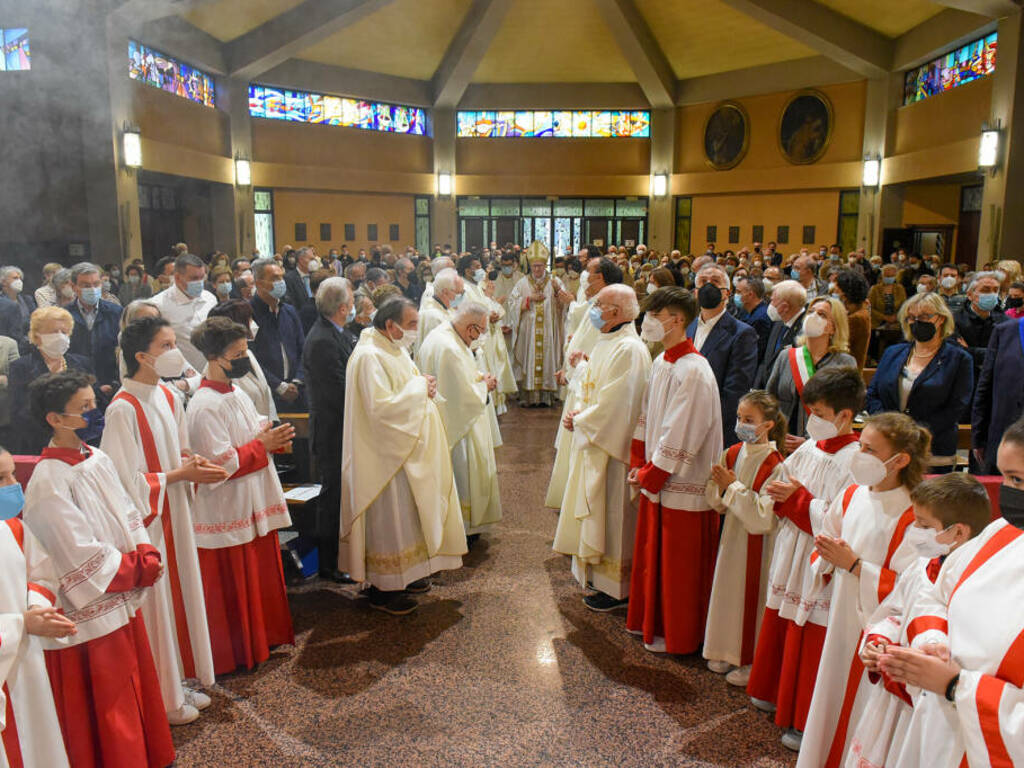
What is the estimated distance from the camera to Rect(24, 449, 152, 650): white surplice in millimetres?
2662

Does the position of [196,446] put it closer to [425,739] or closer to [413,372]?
[413,372]

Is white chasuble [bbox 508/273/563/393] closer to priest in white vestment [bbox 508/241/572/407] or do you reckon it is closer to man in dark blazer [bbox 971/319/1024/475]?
priest in white vestment [bbox 508/241/572/407]

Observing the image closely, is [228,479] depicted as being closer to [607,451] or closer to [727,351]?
[607,451]

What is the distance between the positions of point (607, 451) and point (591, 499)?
0.30 m

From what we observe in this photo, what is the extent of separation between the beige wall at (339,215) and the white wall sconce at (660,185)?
6.76 meters

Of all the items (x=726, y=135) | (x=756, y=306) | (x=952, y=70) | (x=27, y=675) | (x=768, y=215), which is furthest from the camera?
(x=726, y=135)

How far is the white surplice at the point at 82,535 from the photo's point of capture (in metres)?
2.66

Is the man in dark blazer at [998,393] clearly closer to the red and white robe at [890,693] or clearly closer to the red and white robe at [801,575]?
the red and white robe at [801,575]

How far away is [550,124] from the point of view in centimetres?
2236

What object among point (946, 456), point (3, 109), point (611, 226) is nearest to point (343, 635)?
point (946, 456)

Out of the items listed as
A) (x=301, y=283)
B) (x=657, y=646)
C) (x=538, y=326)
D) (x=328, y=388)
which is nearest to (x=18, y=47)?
(x=301, y=283)

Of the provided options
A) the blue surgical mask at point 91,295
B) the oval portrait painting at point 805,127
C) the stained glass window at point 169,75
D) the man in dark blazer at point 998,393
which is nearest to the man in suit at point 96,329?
the blue surgical mask at point 91,295

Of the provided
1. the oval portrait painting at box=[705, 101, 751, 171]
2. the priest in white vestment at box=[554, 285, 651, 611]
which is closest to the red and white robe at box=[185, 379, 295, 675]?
the priest in white vestment at box=[554, 285, 651, 611]

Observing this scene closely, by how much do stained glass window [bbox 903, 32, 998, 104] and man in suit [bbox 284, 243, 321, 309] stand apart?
11.8m
